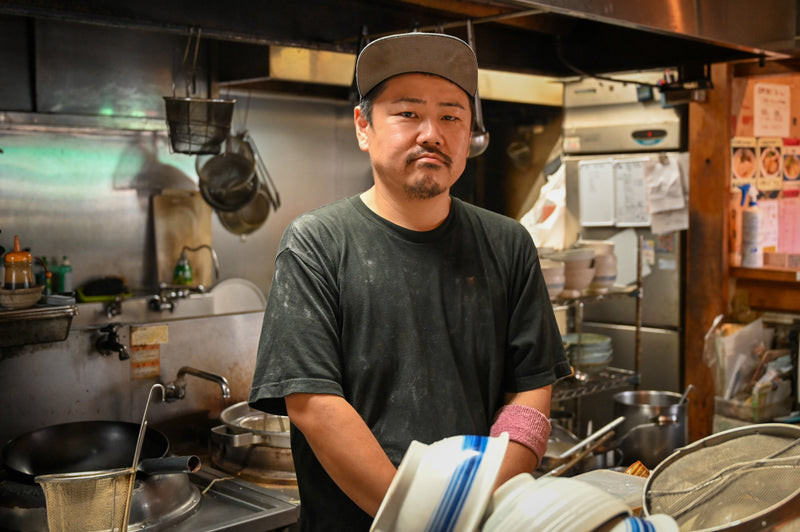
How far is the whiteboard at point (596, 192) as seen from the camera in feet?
16.9

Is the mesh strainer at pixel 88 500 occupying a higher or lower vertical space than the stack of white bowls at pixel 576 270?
lower

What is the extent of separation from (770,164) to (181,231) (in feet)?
12.2

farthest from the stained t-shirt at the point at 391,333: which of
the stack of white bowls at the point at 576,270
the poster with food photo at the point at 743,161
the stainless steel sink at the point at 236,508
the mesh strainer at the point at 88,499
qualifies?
the poster with food photo at the point at 743,161

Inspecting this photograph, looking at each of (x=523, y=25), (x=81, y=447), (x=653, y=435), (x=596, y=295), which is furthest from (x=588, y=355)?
(x=81, y=447)

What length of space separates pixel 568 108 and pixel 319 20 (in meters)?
2.49

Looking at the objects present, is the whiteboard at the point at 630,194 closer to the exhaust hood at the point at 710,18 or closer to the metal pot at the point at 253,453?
the exhaust hood at the point at 710,18

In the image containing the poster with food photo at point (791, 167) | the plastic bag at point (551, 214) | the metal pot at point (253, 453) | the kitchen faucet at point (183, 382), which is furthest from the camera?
the plastic bag at point (551, 214)

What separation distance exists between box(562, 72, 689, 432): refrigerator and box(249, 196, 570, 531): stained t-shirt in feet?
10.9

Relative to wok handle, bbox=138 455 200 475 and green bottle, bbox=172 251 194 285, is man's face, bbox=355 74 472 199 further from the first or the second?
green bottle, bbox=172 251 194 285

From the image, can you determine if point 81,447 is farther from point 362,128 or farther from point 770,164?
point 770,164

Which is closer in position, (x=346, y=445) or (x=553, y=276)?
(x=346, y=445)

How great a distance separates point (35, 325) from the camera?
2582 mm

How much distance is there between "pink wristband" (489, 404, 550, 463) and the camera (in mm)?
1594

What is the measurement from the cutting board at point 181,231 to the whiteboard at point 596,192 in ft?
8.22
